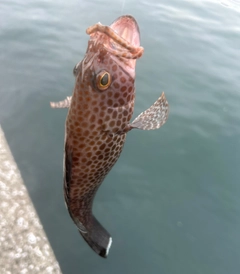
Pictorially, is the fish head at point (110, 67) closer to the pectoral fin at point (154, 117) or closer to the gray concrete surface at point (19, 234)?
the pectoral fin at point (154, 117)

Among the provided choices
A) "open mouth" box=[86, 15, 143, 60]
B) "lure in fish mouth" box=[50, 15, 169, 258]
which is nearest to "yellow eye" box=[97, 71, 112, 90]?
"lure in fish mouth" box=[50, 15, 169, 258]

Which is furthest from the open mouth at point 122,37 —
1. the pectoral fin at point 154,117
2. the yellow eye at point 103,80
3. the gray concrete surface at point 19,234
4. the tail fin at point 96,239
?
the gray concrete surface at point 19,234

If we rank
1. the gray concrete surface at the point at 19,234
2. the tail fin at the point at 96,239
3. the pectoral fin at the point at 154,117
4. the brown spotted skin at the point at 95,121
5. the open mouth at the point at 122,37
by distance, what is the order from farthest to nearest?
the gray concrete surface at the point at 19,234 → the tail fin at the point at 96,239 → the pectoral fin at the point at 154,117 → the brown spotted skin at the point at 95,121 → the open mouth at the point at 122,37

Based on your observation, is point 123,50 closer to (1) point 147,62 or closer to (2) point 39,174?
(2) point 39,174

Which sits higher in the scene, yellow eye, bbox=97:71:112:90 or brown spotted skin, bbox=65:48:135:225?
yellow eye, bbox=97:71:112:90

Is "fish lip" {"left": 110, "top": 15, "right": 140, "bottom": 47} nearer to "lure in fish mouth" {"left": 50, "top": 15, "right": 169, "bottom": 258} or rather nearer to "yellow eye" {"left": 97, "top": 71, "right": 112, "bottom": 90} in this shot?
"lure in fish mouth" {"left": 50, "top": 15, "right": 169, "bottom": 258}

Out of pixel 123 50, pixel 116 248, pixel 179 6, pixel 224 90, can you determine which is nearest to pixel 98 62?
pixel 123 50
